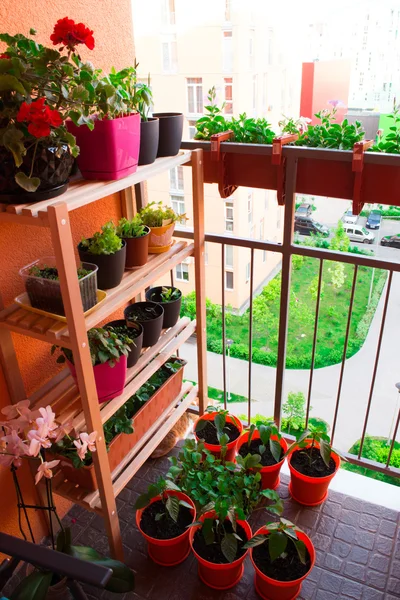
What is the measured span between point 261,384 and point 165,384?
439 cm

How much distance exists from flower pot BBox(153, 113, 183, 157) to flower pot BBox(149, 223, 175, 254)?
0.29 m

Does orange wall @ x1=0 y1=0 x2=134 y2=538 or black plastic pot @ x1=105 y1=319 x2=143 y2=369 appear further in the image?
black plastic pot @ x1=105 y1=319 x2=143 y2=369

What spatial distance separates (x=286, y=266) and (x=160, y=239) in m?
0.55

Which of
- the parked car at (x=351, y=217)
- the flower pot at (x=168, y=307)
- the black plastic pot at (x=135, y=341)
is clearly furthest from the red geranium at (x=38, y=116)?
the parked car at (x=351, y=217)

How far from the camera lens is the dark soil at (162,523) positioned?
6.06 feet

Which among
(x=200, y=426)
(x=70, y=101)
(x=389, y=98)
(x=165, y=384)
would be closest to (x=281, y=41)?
(x=389, y=98)

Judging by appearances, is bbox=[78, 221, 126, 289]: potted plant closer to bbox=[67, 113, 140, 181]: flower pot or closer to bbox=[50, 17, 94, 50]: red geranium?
bbox=[67, 113, 140, 181]: flower pot

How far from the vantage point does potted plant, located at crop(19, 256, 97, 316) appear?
4.79 ft

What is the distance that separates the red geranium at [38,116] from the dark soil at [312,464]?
1706mm

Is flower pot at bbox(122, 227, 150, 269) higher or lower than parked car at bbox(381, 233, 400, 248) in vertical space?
higher

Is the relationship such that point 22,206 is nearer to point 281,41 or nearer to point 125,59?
point 125,59

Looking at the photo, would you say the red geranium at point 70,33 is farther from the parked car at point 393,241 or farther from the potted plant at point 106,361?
the parked car at point 393,241

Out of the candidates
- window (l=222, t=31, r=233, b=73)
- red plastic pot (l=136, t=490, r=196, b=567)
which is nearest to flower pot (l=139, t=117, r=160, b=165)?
red plastic pot (l=136, t=490, r=196, b=567)

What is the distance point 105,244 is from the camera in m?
1.60
